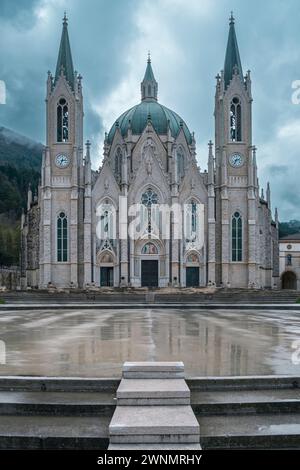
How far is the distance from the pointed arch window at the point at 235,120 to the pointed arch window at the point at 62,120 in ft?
59.0

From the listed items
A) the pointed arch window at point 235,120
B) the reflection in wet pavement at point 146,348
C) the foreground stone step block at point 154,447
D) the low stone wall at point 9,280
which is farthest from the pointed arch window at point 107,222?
the foreground stone step block at point 154,447

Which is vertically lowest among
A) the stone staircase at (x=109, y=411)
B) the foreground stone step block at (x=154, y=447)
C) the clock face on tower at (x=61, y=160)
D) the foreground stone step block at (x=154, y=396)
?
the foreground stone step block at (x=154, y=447)

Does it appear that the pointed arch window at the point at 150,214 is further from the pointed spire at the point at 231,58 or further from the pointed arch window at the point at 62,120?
the pointed spire at the point at 231,58

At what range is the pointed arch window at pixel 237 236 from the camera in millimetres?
56094

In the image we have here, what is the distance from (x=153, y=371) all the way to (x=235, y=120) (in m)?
54.0

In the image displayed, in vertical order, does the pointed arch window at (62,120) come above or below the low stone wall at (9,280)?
above

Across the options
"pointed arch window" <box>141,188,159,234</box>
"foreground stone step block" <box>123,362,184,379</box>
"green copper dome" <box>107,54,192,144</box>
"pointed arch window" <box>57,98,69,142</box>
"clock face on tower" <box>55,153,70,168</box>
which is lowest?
"foreground stone step block" <box>123,362,184,379</box>

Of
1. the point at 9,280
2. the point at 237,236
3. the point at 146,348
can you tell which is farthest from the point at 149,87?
the point at 146,348

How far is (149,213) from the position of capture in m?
56.6

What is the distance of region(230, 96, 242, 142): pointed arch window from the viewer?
58.7 metres

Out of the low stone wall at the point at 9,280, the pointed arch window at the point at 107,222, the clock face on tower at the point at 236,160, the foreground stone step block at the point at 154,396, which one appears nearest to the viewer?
the foreground stone step block at the point at 154,396

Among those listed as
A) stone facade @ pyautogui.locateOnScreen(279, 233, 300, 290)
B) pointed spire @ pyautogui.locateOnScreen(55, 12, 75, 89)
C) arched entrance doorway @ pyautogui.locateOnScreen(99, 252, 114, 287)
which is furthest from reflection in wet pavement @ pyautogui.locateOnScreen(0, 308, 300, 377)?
stone facade @ pyautogui.locateOnScreen(279, 233, 300, 290)

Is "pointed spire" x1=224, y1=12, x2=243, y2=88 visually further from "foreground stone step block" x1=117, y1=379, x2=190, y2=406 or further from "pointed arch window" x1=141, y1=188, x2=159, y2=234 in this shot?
Result: "foreground stone step block" x1=117, y1=379, x2=190, y2=406

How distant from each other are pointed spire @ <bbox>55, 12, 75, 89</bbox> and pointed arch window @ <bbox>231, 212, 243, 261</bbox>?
76.3ft
